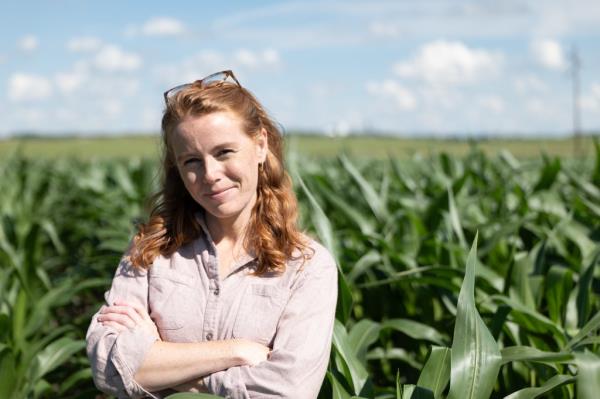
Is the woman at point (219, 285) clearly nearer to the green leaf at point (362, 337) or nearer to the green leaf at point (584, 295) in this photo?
the green leaf at point (362, 337)

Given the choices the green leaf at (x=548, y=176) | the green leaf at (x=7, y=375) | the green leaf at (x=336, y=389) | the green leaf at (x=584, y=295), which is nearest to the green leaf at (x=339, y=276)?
the green leaf at (x=336, y=389)

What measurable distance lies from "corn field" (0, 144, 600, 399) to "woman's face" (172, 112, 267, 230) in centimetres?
31

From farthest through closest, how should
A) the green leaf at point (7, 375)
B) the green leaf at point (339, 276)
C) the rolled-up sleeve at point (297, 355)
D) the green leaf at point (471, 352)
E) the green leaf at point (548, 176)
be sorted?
the green leaf at point (548, 176), the green leaf at point (7, 375), the green leaf at point (339, 276), the rolled-up sleeve at point (297, 355), the green leaf at point (471, 352)

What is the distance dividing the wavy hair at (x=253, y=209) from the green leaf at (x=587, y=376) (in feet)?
1.83

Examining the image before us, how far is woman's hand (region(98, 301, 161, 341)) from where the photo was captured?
4.94 feet

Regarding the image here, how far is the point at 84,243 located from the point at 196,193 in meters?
2.97

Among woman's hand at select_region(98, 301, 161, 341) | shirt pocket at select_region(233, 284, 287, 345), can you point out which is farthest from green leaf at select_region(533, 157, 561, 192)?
woman's hand at select_region(98, 301, 161, 341)

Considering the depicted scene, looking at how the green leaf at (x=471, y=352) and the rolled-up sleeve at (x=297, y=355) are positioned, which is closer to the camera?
the green leaf at (x=471, y=352)

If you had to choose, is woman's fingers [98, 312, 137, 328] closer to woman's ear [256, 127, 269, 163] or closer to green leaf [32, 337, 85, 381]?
woman's ear [256, 127, 269, 163]

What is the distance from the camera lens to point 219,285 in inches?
61.2

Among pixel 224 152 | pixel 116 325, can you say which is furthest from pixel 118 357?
pixel 224 152

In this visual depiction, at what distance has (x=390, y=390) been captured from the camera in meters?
1.87

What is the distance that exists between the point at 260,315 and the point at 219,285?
0.35 ft

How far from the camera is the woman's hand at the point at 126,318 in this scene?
1505 millimetres
